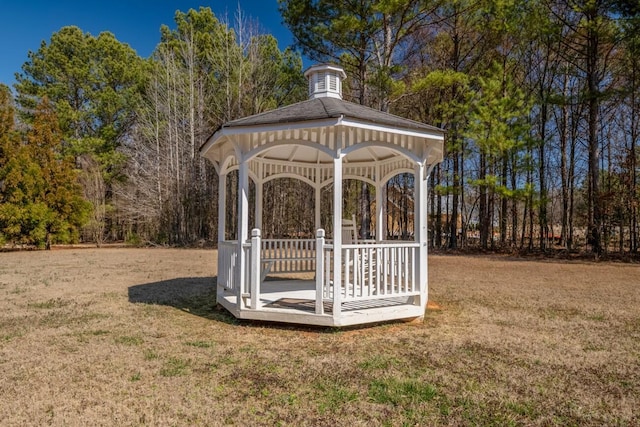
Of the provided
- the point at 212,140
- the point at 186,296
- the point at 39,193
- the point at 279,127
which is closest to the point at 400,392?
the point at 279,127

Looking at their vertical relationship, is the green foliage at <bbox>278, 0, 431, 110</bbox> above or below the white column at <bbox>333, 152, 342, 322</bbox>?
above

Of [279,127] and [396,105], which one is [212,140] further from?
[396,105]

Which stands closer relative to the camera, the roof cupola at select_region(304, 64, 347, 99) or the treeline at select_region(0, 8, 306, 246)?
the roof cupola at select_region(304, 64, 347, 99)

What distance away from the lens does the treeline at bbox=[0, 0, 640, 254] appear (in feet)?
48.0

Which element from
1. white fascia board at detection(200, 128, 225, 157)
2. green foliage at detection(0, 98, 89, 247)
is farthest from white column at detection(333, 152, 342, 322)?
green foliage at detection(0, 98, 89, 247)

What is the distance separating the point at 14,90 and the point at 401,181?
75.4 feet

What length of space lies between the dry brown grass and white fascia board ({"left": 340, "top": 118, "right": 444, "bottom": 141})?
249 cm

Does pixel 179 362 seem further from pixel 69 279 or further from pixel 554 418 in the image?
pixel 69 279

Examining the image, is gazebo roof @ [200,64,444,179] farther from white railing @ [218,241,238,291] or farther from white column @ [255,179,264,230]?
white railing @ [218,241,238,291]

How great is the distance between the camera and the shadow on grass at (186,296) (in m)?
5.96

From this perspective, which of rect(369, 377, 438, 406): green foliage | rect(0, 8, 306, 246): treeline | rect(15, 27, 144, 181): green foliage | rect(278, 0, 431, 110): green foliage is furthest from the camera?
rect(15, 27, 144, 181): green foliage

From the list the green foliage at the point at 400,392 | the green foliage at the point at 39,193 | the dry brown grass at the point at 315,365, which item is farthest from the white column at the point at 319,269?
the green foliage at the point at 39,193

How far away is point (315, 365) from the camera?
3674 millimetres

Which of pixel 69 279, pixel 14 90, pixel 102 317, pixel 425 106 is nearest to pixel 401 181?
pixel 425 106
